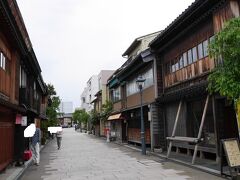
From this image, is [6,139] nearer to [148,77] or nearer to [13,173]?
[13,173]

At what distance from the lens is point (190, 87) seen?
17.4 meters

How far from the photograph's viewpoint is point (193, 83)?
57.7ft

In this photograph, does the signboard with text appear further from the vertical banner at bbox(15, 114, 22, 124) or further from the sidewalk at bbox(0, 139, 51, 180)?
the vertical banner at bbox(15, 114, 22, 124)

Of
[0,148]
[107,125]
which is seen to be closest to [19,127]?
[0,148]

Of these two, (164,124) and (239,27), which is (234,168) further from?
(164,124)

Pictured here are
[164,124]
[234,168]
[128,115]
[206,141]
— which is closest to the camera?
[234,168]

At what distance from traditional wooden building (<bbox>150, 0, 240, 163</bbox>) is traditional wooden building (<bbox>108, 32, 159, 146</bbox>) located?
54.1 inches

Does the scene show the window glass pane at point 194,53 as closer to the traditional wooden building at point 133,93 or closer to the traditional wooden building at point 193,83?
the traditional wooden building at point 193,83

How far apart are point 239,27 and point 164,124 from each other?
14.3 meters

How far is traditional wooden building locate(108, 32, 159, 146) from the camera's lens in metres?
23.9

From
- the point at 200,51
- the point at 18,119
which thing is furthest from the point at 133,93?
the point at 18,119

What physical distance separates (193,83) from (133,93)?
40.7ft

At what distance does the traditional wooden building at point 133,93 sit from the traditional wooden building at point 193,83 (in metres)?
1.37

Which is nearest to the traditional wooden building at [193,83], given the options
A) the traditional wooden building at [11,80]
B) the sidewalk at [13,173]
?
the sidewalk at [13,173]
